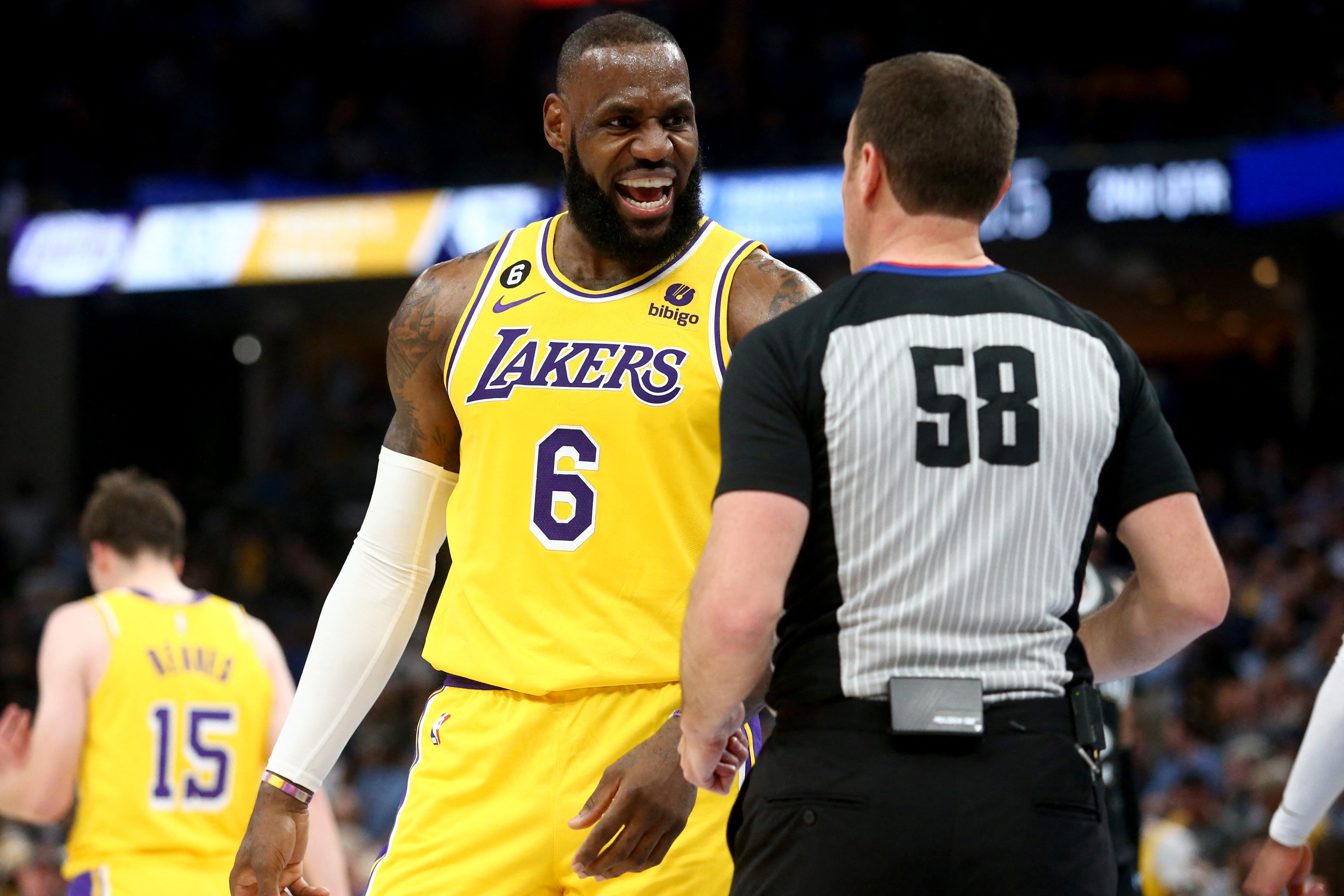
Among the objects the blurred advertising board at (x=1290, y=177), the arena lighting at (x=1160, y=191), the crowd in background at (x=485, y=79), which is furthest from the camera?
the crowd in background at (x=485, y=79)

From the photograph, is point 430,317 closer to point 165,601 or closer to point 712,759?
point 712,759

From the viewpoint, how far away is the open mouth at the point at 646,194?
296 cm

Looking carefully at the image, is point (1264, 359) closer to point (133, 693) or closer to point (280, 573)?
point (280, 573)

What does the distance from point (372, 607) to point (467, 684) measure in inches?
13.2

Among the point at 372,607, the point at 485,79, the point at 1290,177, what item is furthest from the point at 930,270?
the point at 485,79

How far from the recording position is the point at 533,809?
2732 millimetres

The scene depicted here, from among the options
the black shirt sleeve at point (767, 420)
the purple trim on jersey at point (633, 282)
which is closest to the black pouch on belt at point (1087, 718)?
the black shirt sleeve at point (767, 420)

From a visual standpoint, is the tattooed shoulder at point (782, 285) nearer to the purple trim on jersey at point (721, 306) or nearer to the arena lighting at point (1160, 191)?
the purple trim on jersey at point (721, 306)

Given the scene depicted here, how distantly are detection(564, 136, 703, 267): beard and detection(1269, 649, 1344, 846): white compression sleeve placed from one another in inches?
69.2

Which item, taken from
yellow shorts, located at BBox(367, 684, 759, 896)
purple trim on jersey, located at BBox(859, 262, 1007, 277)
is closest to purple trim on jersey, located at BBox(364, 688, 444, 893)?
yellow shorts, located at BBox(367, 684, 759, 896)

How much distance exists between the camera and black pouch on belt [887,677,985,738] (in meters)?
2.09

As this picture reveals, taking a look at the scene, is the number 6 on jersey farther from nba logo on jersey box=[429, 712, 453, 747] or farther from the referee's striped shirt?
the referee's striped shirt

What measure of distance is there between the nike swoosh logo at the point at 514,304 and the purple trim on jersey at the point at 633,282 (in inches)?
1.7

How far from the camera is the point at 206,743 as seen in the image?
192 inches
